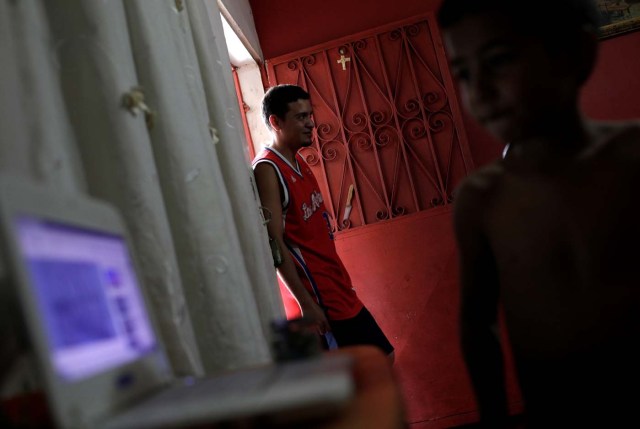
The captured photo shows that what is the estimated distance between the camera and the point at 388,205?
3.35 m

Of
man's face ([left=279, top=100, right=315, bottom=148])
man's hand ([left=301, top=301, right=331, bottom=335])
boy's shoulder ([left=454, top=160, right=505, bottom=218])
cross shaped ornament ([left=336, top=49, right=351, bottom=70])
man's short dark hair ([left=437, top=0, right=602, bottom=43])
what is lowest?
man's hand ([left=301, top=301, right=331, bottom=335])

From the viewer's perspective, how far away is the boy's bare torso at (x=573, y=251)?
824mm

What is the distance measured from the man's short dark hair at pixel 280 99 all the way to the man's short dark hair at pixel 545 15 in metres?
1.75

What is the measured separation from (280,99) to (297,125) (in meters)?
0.15

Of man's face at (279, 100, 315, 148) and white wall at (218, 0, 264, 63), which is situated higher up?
white wall at (218, 0, 264, 63)

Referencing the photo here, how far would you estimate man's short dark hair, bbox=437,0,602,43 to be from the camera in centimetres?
87

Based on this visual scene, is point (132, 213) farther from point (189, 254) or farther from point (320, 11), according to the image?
point (320, 11)

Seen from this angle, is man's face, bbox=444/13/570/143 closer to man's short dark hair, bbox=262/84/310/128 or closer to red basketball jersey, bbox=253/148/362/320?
red basketball jersey, bbox=253/148/362/320

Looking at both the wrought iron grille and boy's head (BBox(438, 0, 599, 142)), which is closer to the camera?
boy's head (BBox(438, 0, 599, 142))

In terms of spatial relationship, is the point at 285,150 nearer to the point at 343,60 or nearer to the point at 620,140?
the point at 343,60

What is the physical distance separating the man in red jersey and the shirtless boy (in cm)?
137

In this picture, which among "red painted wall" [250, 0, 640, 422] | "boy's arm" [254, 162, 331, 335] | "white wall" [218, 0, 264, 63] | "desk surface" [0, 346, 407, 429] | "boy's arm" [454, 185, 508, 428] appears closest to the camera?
"desk surface" [0, 346, 407, 429]

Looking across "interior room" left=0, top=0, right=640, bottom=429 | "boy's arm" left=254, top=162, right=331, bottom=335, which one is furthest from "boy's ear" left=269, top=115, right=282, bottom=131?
"boy's arm" left=254, top=162, right=331, bottom=335

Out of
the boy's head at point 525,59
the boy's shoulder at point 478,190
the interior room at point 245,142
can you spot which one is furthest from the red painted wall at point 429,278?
the boy's head at point 525,59
